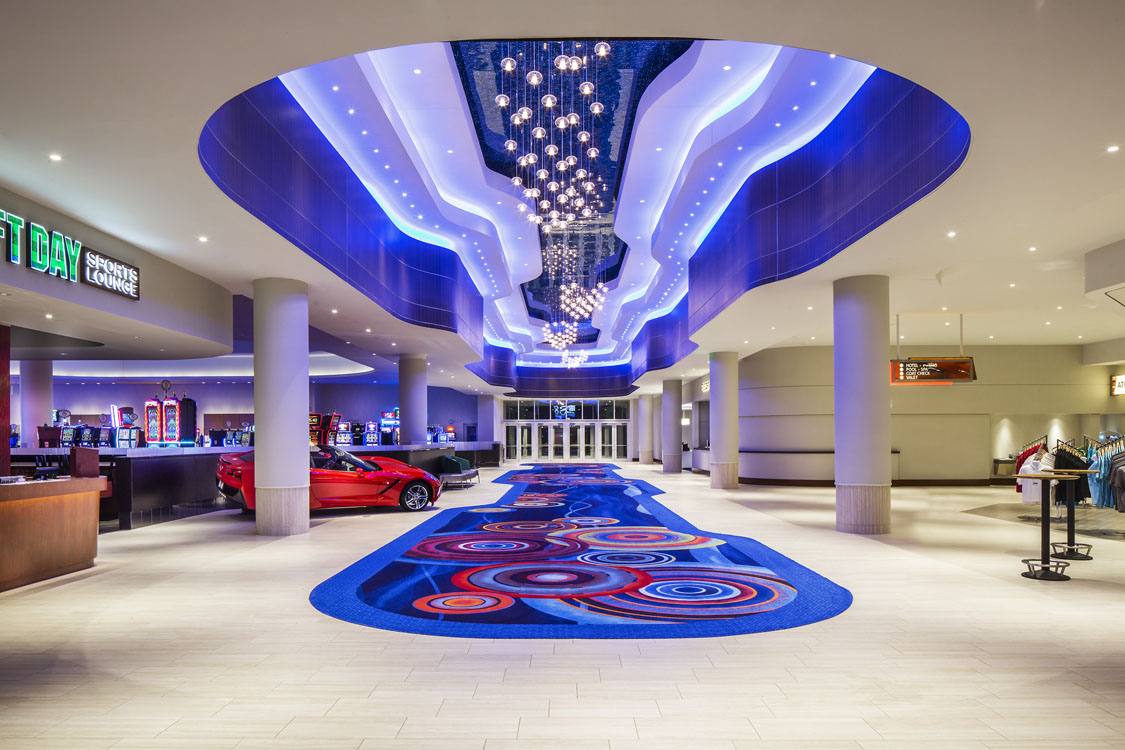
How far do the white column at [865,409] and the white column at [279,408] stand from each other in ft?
27.0

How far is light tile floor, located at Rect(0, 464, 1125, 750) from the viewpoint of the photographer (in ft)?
11.8

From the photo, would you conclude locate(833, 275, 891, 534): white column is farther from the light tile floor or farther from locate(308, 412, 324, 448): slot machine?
locate(308, 412, 324, 448): slot machine

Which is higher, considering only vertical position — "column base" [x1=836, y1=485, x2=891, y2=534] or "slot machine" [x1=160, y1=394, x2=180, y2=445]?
"slot machine" [x1=160, y1=394, x2=180, y2=445]

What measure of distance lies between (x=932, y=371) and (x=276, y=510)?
1176cm

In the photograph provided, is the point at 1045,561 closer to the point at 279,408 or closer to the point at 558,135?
→ the point at 558,135

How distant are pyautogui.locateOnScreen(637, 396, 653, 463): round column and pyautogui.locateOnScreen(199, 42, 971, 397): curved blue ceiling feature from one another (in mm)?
19668

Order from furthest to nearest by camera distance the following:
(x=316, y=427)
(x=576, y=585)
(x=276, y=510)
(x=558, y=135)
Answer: (x=316, y=427), (x=558, y=135), (x=276, y=510), (x=576, y=585)

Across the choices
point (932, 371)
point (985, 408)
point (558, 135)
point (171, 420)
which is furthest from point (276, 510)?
point (985, 408)

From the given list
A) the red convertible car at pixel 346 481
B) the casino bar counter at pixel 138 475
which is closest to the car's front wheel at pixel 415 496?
the red convertible car at pixel 346 481

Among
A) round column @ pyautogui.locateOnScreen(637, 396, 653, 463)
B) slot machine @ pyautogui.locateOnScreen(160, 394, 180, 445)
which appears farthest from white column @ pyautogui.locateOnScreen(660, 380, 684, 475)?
slot machine @ pyautogui.locateOnScreen(160, 394, 180, 445)

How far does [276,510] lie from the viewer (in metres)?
10.7

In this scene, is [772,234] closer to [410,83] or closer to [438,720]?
[410,83]

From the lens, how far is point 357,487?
13.5 metres

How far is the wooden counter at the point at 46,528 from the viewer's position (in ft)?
22.8
